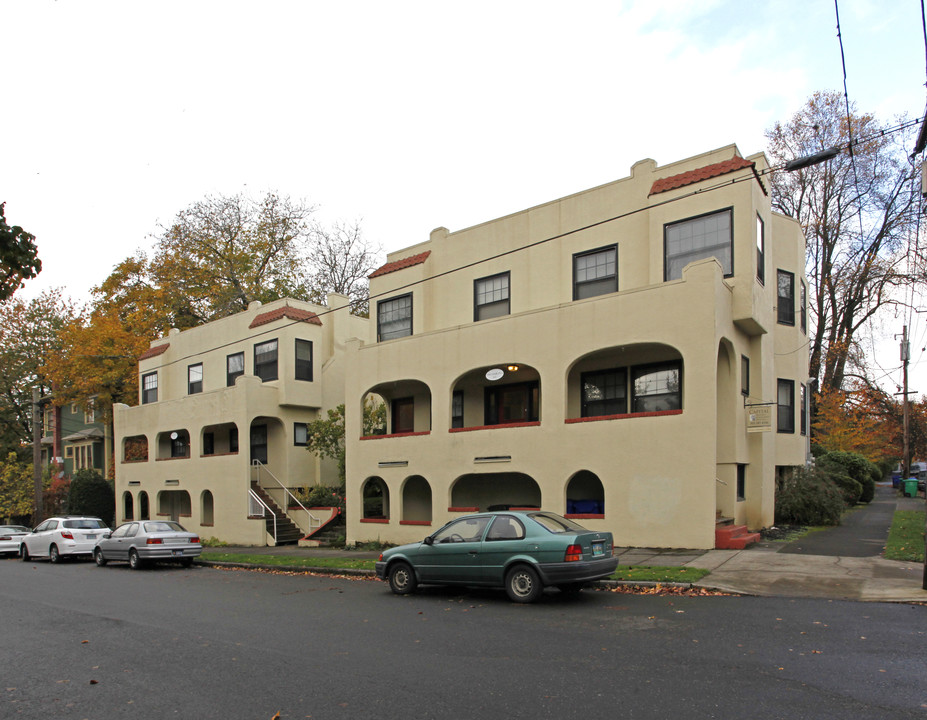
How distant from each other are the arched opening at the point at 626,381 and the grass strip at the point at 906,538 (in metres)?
5.22

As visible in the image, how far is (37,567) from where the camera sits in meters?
21.6

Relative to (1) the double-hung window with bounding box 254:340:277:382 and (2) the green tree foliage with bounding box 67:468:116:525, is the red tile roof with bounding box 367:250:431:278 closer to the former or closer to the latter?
(1) the double-hung window with bounding box 254:340:277:382

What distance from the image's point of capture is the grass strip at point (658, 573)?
1169cm

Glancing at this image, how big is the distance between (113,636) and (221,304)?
31.6m

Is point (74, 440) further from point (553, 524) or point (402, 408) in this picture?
point (553, 524)

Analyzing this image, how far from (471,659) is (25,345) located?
45167mm

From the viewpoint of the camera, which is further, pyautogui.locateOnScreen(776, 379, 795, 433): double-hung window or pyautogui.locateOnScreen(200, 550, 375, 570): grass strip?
pyautogui.locateOnScreen(776, 379, 795, 433): double-hung window

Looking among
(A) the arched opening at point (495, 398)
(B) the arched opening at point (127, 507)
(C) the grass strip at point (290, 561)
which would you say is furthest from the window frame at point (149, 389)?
(A) the arched opening at point (495, 398)

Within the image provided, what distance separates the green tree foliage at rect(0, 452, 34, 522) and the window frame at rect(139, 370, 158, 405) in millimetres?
11799

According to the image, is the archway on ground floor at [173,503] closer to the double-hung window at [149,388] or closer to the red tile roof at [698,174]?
the double-hung window at [149,388]

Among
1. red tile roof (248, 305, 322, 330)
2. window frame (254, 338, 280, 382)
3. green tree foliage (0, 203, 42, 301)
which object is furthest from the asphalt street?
red tile roof (248, 305, 322, 330)

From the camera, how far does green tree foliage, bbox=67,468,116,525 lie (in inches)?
1361

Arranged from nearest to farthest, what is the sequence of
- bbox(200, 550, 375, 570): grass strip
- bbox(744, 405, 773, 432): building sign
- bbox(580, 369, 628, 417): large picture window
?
bbox(200, 550, 375, 570): grass strip, bbox(744, 405, 773, 432): building sign, bbox(580, 369, 628, 417): large picture window

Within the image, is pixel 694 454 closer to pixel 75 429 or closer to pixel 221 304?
pixel 221 304
